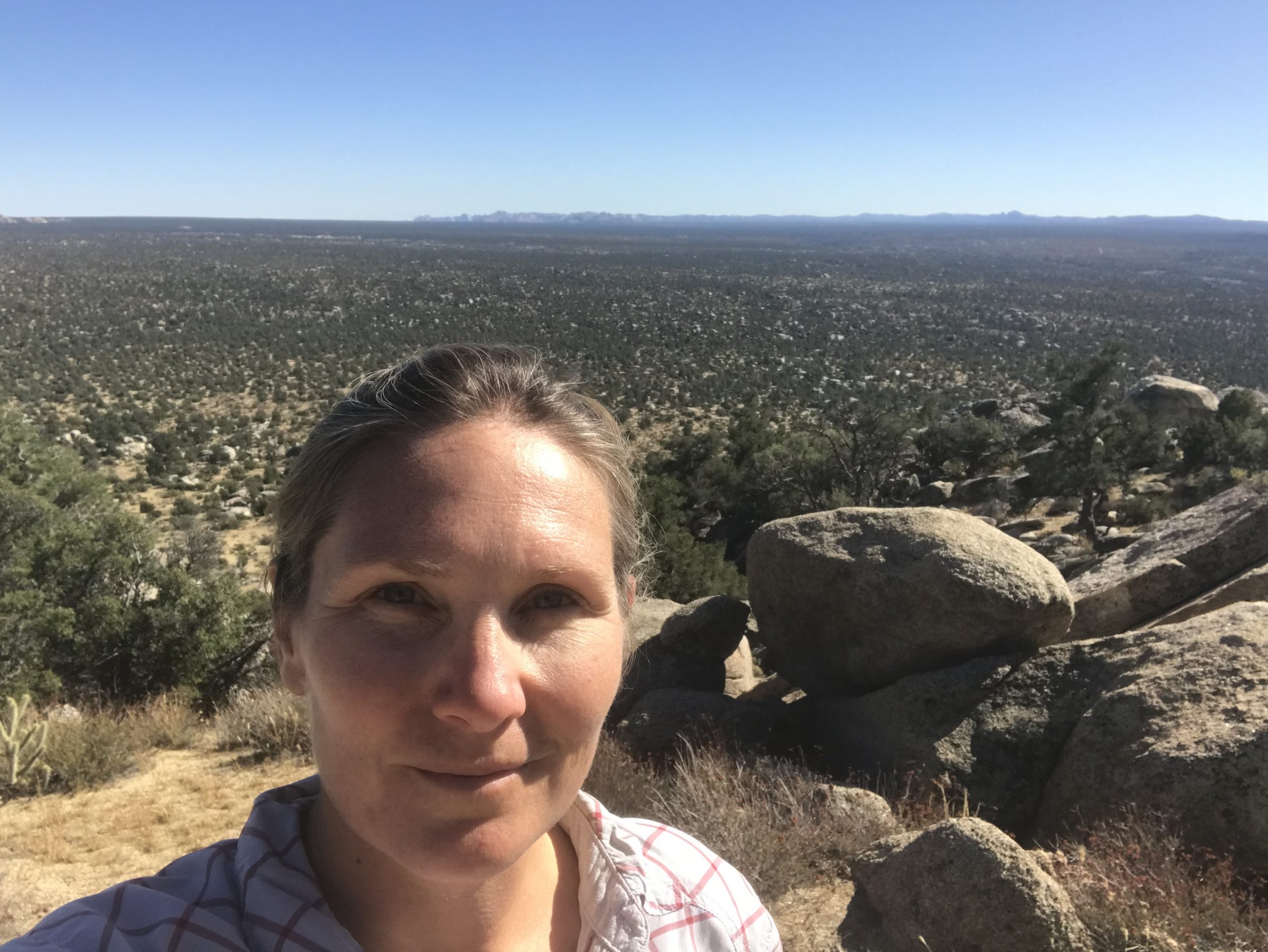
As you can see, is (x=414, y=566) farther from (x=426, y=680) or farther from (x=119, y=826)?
(x=119, y=826)

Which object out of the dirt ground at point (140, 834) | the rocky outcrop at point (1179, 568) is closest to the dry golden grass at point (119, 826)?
the dirt ground at point (140, 834)

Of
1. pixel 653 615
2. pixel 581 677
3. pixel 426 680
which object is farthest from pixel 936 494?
pixel 426 680

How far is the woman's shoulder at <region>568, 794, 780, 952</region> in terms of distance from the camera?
5.09ft

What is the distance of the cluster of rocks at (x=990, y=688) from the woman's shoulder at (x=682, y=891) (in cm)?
237

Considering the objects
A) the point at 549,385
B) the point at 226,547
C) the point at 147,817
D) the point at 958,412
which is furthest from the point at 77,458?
the point at 958,412

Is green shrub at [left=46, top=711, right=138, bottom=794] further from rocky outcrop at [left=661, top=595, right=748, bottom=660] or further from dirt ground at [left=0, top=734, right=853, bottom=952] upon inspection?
rocky outcrop at [left=661, top=595, right=748, bottom=660]

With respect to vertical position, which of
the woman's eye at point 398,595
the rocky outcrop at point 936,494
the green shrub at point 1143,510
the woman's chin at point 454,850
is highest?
the woman's eye at point 398,595

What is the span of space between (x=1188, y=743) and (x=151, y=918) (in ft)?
17.2

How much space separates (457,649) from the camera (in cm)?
118

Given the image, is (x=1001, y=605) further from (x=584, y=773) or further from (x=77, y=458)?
(x=77, y=458)

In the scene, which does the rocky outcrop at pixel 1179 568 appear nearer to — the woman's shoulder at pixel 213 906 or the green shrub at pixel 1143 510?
the woman's shoulder at pixel 213 906

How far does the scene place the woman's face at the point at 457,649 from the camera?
1146 millimetres

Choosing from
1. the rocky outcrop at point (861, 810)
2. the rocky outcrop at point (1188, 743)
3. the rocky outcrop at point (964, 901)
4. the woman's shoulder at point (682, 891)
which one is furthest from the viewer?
the rocky outcrop at point (861, 810)

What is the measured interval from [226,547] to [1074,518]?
63.8ft
